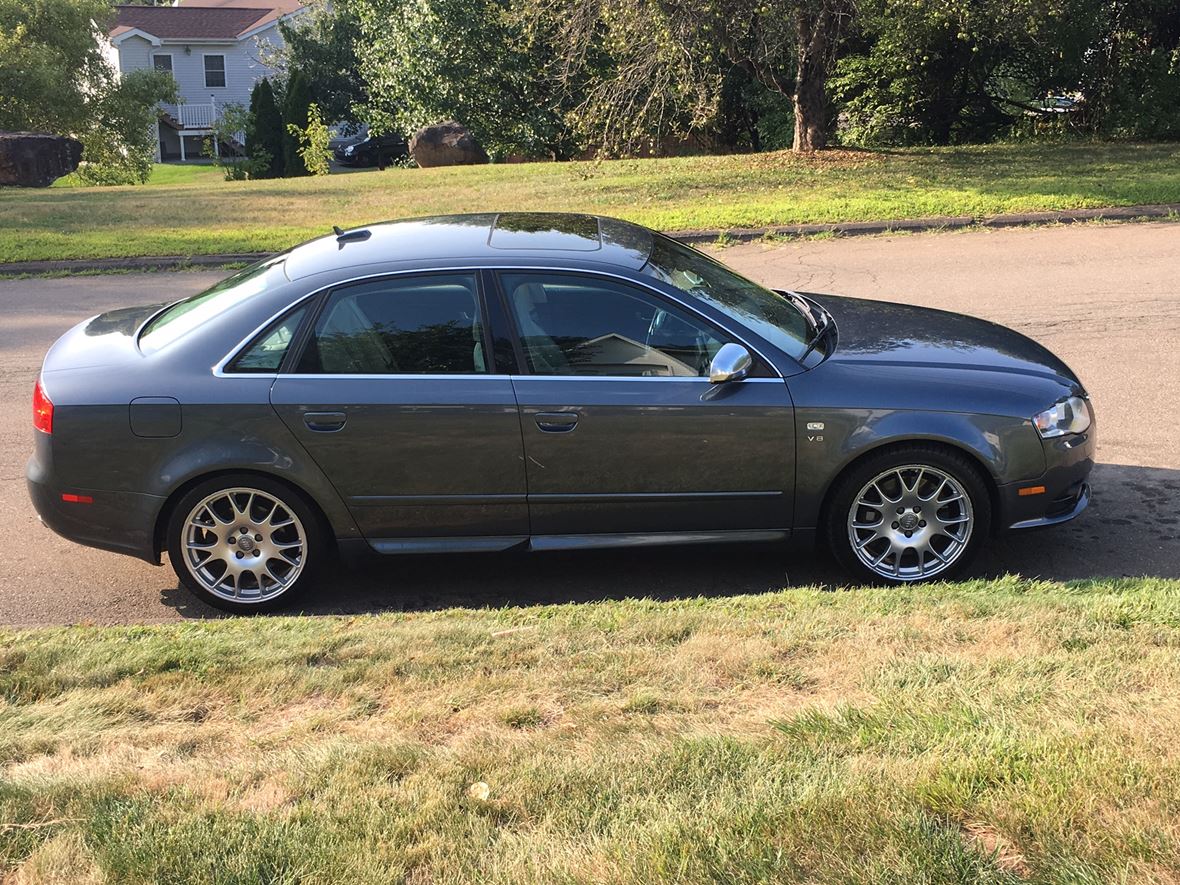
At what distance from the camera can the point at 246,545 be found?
5.40 meters

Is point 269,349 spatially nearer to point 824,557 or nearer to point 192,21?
point 824,557

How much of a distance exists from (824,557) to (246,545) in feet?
9.05

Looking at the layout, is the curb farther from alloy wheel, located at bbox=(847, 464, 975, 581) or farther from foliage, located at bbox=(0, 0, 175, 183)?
foliage, located at bbox=(0, 0, 175, 183)

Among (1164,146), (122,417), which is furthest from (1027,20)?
(122,417)

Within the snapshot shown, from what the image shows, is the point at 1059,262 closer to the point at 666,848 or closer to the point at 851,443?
the point at 851,443

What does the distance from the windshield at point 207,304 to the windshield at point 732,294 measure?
6.02 feet

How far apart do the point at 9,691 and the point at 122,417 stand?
1510 mm

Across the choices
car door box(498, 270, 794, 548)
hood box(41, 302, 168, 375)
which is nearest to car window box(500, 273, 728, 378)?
car door box(498, 270, 794, 548)

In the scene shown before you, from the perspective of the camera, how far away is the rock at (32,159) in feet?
86.2

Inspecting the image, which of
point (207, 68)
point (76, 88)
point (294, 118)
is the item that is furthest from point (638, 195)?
point (207, 68)

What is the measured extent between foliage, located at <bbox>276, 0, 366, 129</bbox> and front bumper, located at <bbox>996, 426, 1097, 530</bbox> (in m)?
44.3

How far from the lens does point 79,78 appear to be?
36000mm

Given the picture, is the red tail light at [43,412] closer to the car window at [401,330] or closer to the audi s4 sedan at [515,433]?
the audi s4 sedan at [515,433]

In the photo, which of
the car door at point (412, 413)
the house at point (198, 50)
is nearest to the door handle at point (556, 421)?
the car door at point (412, 413)
